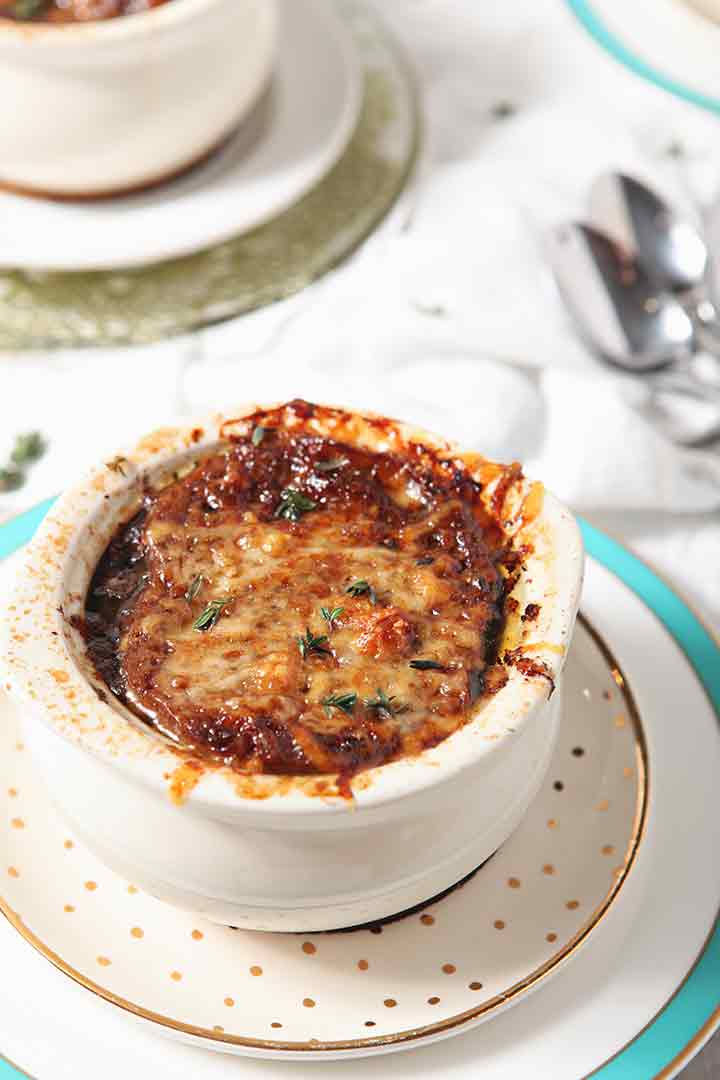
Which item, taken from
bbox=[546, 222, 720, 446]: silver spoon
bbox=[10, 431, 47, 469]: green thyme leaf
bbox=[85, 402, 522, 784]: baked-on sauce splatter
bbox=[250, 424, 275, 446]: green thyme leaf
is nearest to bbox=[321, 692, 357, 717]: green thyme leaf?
bbox=[85, 402, 522, 784]: baked-on sauce splatter

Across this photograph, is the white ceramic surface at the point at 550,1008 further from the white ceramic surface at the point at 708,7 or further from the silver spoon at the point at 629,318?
the white ceramic surface at the point at 708,7

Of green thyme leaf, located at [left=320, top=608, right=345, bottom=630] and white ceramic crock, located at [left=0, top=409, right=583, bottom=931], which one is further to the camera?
green thyme leaf, located at [left=320, top=608, right=345, bottom=630]

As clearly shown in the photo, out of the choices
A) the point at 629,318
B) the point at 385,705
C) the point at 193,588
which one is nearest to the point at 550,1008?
the point at 385,705

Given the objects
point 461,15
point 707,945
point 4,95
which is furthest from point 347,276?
point 707,945

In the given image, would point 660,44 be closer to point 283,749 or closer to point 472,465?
point 472,465

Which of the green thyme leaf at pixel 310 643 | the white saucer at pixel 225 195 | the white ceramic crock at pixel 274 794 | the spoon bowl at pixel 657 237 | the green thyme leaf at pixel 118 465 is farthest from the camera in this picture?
the spoon bowl at pixel 657 237

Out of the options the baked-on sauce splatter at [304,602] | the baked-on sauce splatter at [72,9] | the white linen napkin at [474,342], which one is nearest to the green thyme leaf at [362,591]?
the baked-on sauce splatter at [304,602]

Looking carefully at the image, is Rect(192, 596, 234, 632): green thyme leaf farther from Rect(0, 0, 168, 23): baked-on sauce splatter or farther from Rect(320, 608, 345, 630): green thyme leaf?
Rect(0, 0, 168, 23): baked-on sauce splatter
